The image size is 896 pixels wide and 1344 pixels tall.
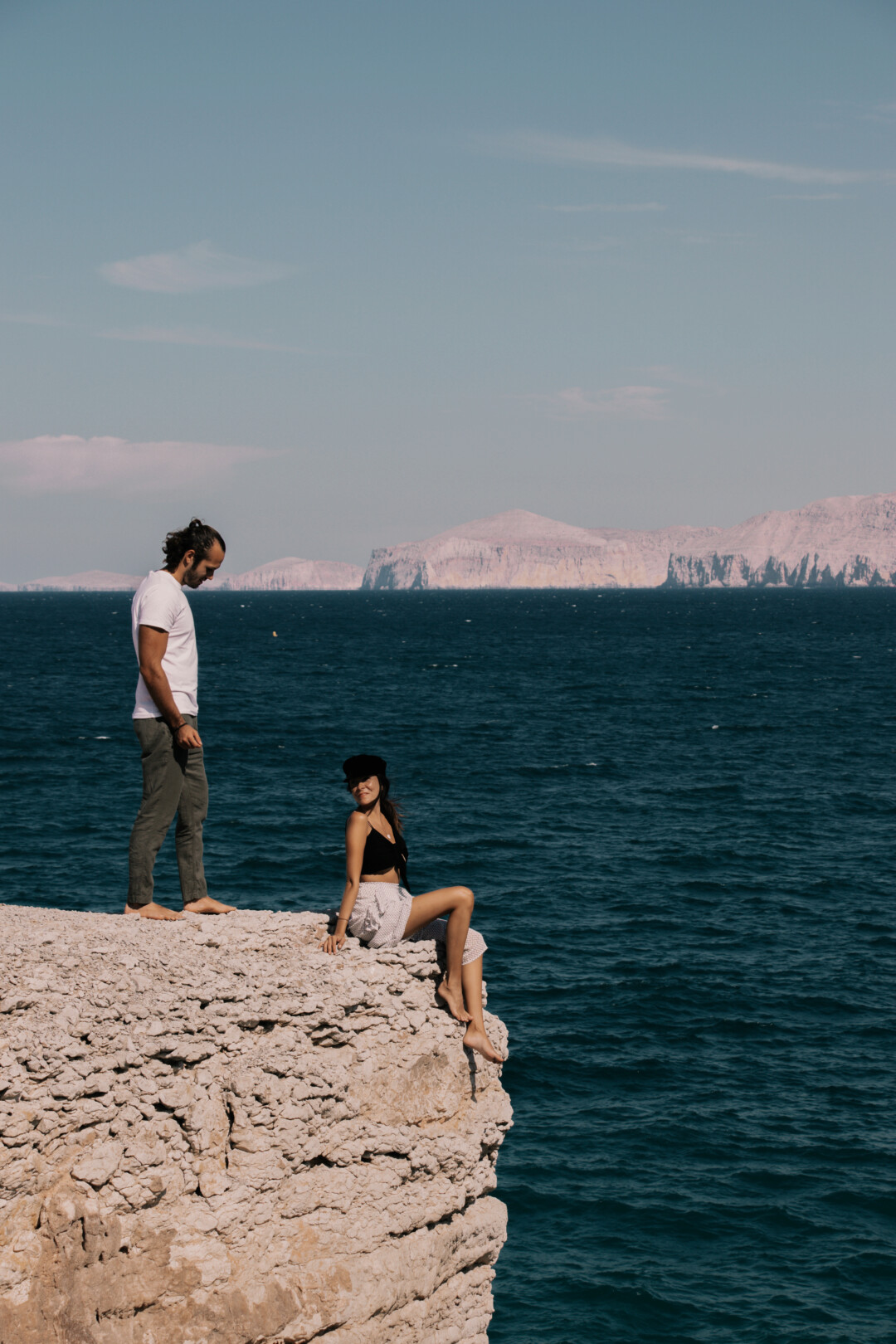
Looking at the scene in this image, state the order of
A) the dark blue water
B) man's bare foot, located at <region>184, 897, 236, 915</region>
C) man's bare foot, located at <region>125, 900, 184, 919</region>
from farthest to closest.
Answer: the dark blue water, man's bare foot, located at <region>184, 897, 236, 915</region>, man's bare foot, located at <region>125, 900, 184, 919</region>

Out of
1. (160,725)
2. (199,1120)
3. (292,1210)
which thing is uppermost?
(160,725)

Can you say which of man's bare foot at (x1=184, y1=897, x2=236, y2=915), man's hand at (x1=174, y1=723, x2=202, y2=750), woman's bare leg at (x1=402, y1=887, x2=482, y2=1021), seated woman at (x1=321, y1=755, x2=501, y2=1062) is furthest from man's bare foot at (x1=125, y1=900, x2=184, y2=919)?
woman's bare leg at (x1=402, y1=887, x2=482, y2=1021)

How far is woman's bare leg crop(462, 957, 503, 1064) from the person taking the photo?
8188 mm

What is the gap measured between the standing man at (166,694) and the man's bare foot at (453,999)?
1827 mm

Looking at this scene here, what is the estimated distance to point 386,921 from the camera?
323 inches

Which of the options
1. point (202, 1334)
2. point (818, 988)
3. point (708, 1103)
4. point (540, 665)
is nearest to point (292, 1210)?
point (202, 1334)

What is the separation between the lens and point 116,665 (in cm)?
9750

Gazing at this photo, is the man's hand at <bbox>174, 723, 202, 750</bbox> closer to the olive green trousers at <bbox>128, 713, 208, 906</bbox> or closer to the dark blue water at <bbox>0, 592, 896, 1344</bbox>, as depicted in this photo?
the olive green trousers at <bbox>128, 713, 208, 906</bbox>

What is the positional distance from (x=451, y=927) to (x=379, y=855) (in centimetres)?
78

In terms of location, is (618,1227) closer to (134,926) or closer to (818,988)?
(818,988)

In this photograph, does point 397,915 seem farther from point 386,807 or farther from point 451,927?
point 386,807

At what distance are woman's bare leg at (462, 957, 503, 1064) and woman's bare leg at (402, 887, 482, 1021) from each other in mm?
37

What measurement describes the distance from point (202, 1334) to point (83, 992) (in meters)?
2.10

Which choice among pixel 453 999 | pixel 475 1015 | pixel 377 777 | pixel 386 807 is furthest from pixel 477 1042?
pixel 377 777
